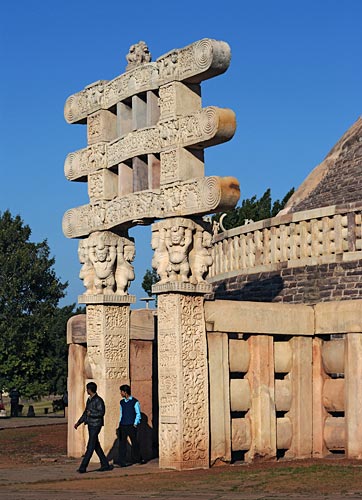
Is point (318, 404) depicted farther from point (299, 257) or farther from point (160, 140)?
point (299, 257)

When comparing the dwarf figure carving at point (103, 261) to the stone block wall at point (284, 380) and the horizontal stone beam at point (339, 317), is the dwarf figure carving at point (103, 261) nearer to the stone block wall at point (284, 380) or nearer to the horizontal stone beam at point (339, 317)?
the stone block wall at point (284, 380)

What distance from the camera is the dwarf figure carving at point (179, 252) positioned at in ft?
49.9

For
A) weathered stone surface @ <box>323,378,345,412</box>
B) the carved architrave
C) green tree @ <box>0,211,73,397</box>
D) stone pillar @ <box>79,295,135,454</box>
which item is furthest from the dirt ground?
green tree @ <box>0,211,73,397</box>

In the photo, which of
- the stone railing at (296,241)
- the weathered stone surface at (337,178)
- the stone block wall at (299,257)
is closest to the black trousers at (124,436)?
the stone block wall at (299,257)

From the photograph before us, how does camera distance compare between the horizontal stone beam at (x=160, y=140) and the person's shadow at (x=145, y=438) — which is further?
the person's shadow at (x=145, y=438)

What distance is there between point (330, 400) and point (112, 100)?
5.87m

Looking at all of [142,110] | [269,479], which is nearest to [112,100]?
[142,110]

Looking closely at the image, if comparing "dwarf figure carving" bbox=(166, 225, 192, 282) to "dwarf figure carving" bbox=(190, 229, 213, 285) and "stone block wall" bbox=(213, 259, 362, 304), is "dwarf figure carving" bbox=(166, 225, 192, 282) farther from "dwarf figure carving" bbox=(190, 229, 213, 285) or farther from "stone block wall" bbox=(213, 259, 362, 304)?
"stone block wall" bbox=(213, 259, 362, 304)

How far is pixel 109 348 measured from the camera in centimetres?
Answer: 1716

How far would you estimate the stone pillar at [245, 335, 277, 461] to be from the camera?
639 inches

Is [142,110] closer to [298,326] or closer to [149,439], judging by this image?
[298,326]

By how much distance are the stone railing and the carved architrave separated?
5.53 meters

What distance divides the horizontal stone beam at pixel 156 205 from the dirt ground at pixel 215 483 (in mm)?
3656

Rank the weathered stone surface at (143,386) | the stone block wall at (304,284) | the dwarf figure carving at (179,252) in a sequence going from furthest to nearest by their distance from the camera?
the stone block wall at (304,284), the weathered stone surface at (143,386), the dwarf figure carving at (179,252)
